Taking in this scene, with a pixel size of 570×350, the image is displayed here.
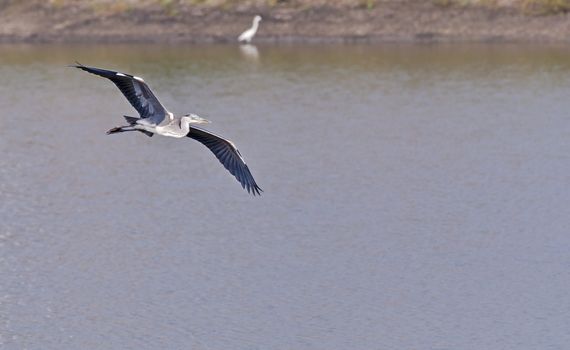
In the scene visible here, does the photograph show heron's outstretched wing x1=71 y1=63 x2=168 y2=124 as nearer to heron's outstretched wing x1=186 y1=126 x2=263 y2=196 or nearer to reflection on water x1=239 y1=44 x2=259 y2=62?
heron's outstretched wing x1=186 y1=126 x2=263 y2=196

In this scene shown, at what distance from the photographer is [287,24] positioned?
42281 mm

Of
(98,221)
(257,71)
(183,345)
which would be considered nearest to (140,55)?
(257,71)

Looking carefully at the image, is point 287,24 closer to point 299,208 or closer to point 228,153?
point 299,208

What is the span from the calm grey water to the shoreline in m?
2.08

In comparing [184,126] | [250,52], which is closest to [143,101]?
[184,126]

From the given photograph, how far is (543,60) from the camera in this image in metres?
38.2

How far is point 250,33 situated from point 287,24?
1456 millimetres

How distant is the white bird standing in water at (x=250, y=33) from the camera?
41403 millimetres

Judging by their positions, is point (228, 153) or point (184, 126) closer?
point (184, 126)

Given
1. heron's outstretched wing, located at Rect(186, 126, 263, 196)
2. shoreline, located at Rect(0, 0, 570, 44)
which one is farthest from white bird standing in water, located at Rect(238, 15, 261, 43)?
heron's outstretched wing, located at Rect(186, 126, 263, 196)

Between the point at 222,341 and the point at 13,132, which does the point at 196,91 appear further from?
the point at 222,341

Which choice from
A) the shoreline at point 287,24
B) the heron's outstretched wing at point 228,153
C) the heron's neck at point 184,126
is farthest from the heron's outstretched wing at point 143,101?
the shoreline at point 287,24

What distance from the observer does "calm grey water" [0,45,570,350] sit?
20.1m

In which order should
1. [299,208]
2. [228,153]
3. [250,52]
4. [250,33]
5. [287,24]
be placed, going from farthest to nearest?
[287,24] < [250,33] < [250,52] < [299,208] < [228,153]
